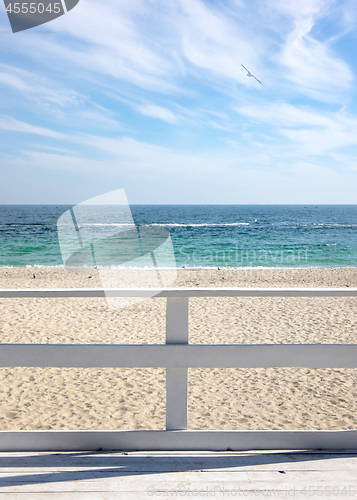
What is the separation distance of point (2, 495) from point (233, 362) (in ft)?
3.74

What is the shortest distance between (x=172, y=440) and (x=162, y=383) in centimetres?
279

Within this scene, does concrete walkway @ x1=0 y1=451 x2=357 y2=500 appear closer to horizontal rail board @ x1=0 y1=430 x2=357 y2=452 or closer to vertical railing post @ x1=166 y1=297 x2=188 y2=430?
horizontal rail board @ x1=0 y1=430 x2=357 y2=452

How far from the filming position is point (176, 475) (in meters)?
1.68


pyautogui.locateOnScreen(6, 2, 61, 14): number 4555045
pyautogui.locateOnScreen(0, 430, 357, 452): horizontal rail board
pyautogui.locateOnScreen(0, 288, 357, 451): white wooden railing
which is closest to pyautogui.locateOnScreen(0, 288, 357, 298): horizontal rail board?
pyautogui.locateOnScreen(0, 288, 357, 451): white wooden railing

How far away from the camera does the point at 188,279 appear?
14.8 meters

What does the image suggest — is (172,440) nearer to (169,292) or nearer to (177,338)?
(177,338)

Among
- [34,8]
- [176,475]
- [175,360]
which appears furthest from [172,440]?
[34,8]

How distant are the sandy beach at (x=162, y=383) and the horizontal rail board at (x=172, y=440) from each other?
1.66 meters

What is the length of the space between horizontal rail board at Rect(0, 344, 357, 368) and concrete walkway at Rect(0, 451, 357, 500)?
1.53 feet

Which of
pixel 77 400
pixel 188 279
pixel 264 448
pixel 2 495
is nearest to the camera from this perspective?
pixel 2 495

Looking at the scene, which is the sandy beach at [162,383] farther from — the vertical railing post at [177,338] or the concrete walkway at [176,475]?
the vertical railing post at [177,338]

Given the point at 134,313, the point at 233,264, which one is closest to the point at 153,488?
the point at 134,313

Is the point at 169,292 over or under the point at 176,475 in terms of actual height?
over

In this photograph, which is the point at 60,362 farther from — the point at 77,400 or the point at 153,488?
the point at 77,400
